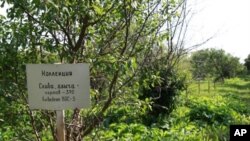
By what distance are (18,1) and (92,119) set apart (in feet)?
4.79

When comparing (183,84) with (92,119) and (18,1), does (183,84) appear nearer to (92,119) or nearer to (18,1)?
(92,119)

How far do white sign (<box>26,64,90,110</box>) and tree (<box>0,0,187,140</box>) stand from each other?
0.17 metres

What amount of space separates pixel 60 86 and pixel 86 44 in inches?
27.1

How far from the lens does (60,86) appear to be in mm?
3459

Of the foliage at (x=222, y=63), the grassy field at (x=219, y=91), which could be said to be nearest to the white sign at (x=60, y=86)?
the grassy field at (x=219, y=91)

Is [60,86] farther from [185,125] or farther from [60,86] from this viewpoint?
[185,125]

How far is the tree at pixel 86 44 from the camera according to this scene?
11.3ft

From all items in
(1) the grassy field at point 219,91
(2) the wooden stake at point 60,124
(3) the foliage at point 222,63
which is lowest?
(1) the grassy field at point 219,91

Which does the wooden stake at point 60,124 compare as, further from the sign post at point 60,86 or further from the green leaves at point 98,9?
the green leaves at point 98,9

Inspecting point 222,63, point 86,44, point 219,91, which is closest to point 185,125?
point 86,44

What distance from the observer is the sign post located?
3.45 metres

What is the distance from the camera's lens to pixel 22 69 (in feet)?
12.3

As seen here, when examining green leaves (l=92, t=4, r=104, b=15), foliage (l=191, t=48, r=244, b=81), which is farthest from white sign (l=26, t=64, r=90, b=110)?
foliage (l=191, t=48, r=244, b=81)

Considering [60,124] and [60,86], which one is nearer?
[60,86]
